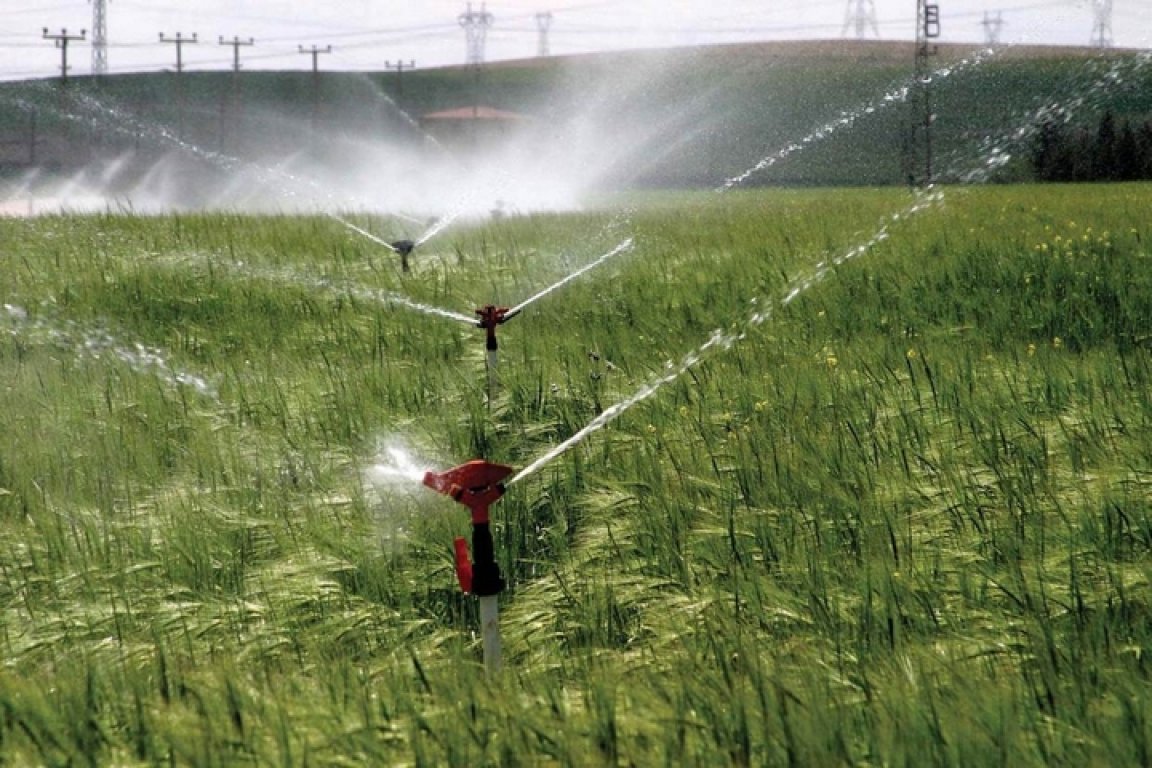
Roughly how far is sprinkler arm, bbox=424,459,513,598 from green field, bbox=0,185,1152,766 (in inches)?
7.5

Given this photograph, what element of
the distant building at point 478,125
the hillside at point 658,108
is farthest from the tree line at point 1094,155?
the distant building at point 478,125

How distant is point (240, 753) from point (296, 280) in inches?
268

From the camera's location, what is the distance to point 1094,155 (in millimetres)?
32531

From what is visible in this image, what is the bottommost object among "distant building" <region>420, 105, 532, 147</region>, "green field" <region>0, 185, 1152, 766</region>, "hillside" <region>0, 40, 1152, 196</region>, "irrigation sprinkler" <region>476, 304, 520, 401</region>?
"green field" <region>0, 185, 1152, 766</region>

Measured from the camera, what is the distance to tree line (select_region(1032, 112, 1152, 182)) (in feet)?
103

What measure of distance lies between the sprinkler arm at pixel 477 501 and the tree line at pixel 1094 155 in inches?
1174

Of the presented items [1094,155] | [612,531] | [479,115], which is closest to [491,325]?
[612,531]

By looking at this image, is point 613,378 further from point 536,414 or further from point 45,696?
point 45,696

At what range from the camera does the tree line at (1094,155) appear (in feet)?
103

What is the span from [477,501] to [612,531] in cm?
109

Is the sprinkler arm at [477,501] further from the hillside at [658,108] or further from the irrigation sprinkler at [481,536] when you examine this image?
the hillside at [658,108]

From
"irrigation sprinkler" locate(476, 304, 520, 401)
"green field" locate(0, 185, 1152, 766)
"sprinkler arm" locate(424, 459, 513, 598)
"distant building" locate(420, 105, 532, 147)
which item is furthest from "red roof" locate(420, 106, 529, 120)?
"sprinkler arm" locate(424, 459, 513, 598)

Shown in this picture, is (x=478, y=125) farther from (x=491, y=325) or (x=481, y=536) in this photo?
(x=481, y=536)

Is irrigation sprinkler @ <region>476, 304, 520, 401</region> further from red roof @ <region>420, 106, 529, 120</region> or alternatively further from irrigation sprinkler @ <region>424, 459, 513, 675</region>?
red roof @ <region>420, 106, 529, 120</region>
